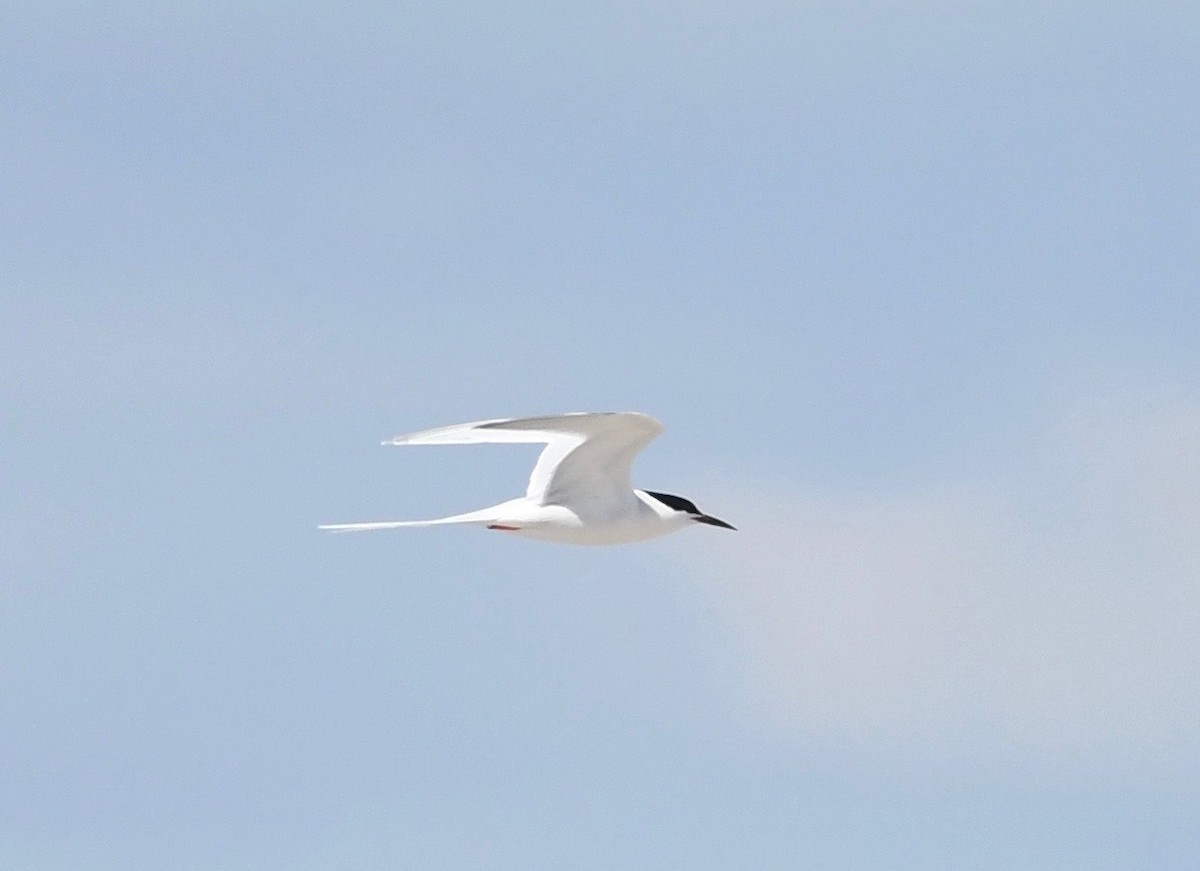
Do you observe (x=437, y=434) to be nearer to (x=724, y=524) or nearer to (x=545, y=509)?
(x=545, y=509)

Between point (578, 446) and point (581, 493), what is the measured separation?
728mm

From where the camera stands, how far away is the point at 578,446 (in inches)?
738

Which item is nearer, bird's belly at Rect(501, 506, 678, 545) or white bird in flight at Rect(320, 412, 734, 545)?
white bird in flight at Rect(320, 412, 734, 545)

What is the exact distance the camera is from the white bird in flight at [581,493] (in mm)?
18250

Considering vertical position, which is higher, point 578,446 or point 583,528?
point 578,446

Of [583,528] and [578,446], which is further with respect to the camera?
[583,528]

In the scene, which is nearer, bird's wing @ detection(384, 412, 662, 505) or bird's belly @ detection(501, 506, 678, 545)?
bird's wing @ detection(384, 412, 662, 505)

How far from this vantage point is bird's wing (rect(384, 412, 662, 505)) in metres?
17.5

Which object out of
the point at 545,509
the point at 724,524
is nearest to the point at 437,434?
the point at 545,509

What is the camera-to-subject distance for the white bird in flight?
18.2m

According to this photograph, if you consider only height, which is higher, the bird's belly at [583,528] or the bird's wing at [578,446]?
the bird's wing at [578,446]

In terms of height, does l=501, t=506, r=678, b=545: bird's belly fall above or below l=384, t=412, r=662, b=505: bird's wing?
below

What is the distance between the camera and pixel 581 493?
762 inches

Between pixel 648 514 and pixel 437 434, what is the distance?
11.7 feet
